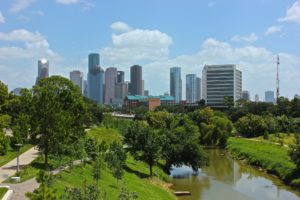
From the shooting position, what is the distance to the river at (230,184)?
47.0 m

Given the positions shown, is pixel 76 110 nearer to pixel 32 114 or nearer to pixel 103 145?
pixel 103 145

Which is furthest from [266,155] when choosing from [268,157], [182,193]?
[182,193]

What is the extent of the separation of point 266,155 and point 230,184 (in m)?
18.0

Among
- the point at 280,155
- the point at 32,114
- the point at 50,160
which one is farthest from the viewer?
the point at 280,155

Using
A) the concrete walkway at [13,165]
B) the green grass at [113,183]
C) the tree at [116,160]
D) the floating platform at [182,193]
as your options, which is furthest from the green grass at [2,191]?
the floating platform at [182,193]

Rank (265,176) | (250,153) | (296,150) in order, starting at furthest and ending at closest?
(250,153) < (265,176) < (296,150)

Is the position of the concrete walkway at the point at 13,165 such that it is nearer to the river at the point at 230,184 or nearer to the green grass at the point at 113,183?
the green grass at the point at 113,183

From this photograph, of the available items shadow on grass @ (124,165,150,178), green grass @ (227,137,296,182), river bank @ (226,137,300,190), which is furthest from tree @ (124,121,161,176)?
green grass @ (227,137,296,182)

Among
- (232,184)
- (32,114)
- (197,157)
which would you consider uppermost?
(32,114)

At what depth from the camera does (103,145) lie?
5134 centimetres

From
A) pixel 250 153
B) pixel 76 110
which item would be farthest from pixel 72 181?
pixel 250 153

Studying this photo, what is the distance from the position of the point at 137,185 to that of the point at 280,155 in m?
34.0

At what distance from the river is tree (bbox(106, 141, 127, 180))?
857 cm

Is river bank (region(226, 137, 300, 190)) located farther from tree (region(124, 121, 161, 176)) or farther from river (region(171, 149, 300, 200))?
tree (region(124, 121, 161, 176))
